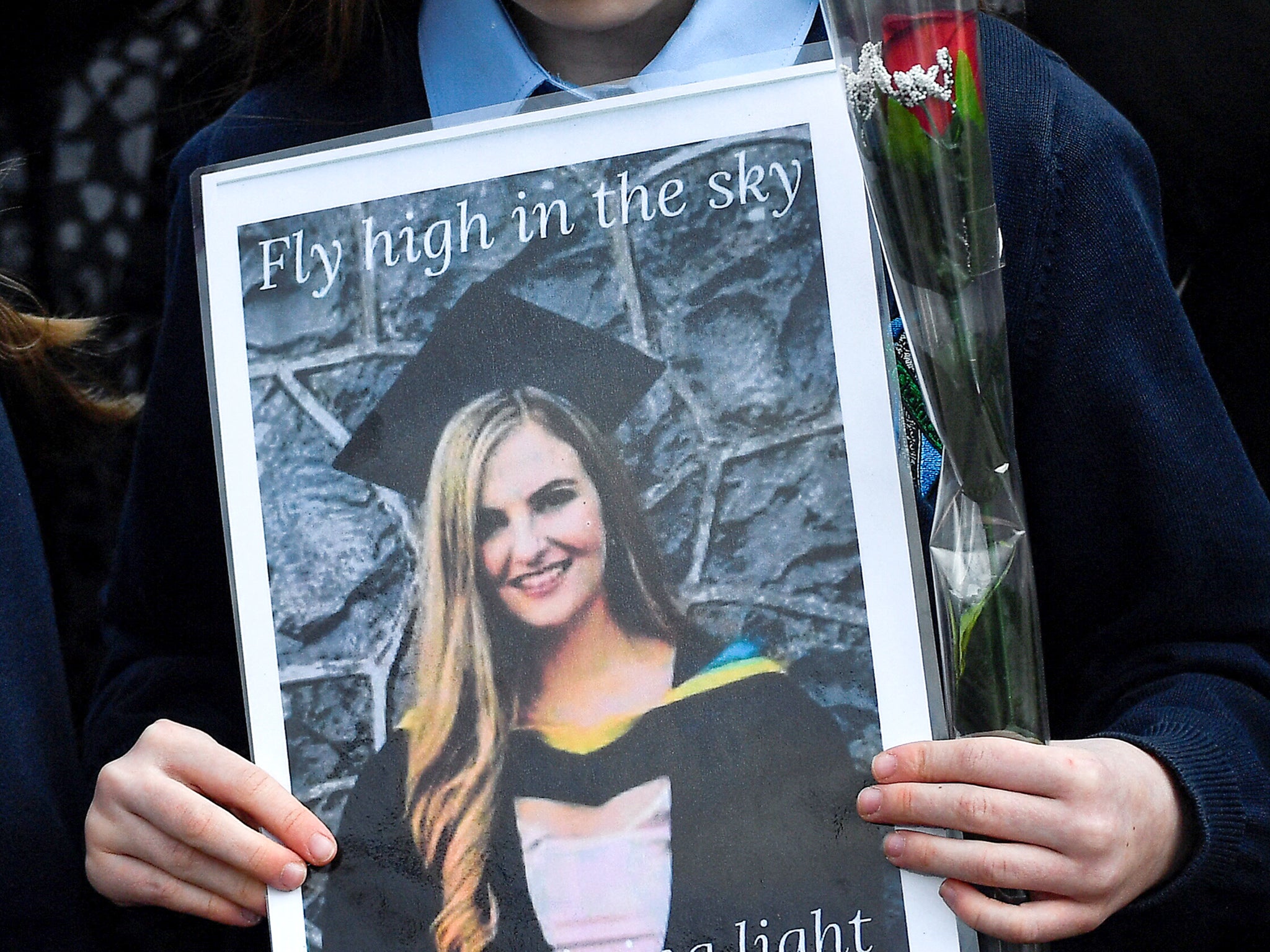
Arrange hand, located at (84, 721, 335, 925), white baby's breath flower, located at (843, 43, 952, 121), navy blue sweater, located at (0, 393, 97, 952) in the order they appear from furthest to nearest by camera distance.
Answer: navy blue sweater, located at (0, 393, 97, 952), hand, located at (84, 721, 335, 925), white baby's breath flower, located at (843, 43, 952, 121)

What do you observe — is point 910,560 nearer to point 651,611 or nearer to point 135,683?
point 651,611

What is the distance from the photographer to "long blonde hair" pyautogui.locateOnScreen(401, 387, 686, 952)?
0.79 m

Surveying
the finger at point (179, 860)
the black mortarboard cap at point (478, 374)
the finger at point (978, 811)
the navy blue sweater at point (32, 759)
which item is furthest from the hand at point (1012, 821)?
the navy blue sweater at point (32, 759)

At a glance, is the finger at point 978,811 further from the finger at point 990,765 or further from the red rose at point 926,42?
the red rose at point 926,42

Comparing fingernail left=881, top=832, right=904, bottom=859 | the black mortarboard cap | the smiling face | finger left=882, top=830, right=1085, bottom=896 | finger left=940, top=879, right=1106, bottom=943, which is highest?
the black mortarboard cap

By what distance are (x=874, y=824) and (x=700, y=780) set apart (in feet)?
0.34

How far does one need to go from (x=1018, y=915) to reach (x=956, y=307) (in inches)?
13.5

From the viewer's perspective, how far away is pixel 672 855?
2.53 ft

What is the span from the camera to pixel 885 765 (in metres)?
0.76

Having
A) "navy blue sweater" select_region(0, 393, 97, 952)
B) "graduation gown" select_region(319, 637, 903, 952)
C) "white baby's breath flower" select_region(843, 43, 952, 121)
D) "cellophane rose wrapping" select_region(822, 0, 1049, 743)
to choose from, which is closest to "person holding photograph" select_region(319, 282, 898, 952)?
"graduation gown" select_region(319, 637, 903, 952)

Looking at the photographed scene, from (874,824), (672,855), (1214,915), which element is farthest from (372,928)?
(1214,915)

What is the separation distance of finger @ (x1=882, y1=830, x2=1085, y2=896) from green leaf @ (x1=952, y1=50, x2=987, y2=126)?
40 centimetres

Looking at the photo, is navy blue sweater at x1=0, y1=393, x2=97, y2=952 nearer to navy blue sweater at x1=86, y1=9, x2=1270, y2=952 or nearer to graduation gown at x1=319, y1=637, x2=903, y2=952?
graduation gown at x1=319, y1=637, x2=903, y2=952

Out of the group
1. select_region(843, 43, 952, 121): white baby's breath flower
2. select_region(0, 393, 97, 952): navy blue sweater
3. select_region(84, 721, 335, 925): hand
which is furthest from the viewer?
select_region(0, 393, 97, 952): navy blue sweater
